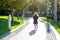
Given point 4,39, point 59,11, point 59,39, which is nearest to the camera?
point 59,39

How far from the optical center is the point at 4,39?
498 inches

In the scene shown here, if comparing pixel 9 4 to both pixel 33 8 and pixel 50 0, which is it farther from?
pixel 33 8

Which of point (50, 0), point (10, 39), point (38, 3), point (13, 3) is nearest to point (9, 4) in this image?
point (13, 3)

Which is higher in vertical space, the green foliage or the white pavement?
the green foliage

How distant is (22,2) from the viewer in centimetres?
2772

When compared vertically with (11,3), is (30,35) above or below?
below

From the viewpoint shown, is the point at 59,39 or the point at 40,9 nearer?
the point at 59,39

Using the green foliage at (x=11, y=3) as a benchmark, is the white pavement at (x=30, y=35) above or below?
below

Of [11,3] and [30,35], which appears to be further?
[11,3]

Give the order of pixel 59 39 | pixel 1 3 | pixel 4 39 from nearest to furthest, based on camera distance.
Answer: pixel 59 39 < pixel 4 39 < pixel 1 3

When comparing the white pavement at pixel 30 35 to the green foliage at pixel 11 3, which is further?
the green foliage at pixel 11 3

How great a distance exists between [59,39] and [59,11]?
48114mm

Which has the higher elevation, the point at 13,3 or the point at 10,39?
the point at 13,3

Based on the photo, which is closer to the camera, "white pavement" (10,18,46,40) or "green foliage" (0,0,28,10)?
"white pavement" (10,18,46,40)
